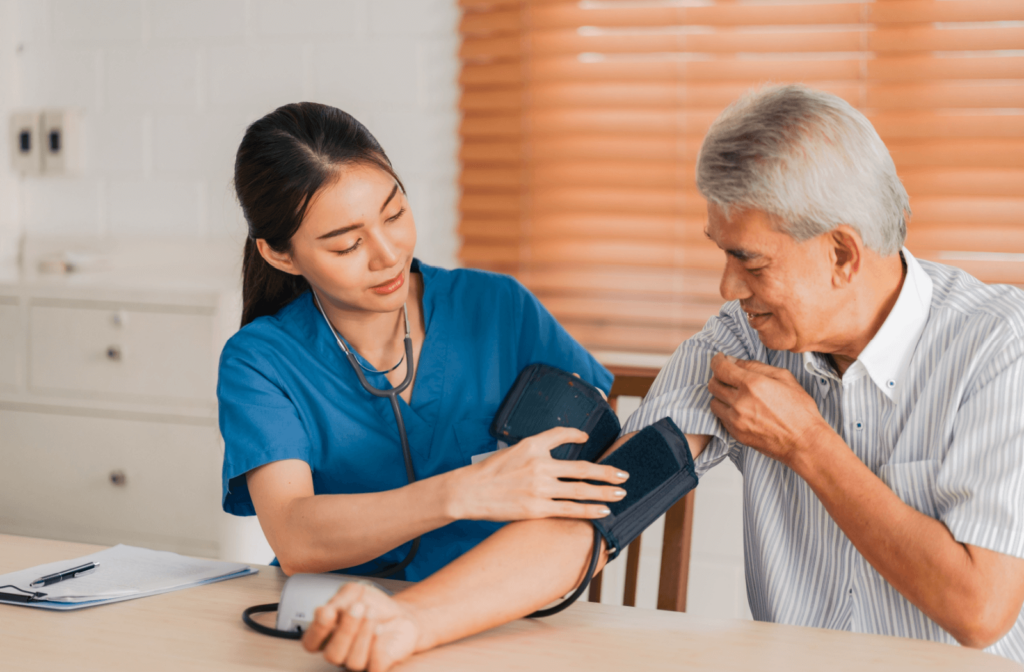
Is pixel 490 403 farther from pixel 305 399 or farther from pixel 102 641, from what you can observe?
pixel 102 641

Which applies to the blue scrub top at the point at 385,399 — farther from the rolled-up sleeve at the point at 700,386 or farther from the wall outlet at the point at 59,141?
the wall outlet at the point at 59,141

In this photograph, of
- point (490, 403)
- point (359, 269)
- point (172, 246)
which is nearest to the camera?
point (359, 269)

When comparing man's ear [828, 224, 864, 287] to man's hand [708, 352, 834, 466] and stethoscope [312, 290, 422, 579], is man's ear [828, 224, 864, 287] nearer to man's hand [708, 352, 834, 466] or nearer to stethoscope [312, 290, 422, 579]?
man's hand [708, 352, 834, 466]

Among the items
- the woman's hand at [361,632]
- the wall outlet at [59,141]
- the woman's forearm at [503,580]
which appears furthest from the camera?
the wall outlet at [59,141]

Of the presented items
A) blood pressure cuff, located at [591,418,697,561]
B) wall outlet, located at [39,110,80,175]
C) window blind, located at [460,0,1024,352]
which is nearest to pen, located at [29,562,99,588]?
blood pressure cuff, located at [591,418,697,561]

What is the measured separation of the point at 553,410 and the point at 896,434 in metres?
0.43

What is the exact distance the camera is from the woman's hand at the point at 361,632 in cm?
78

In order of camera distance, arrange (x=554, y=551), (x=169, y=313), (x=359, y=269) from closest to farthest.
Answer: (x=554, y=551)
(x=359, y=269)
(x=169, y=313)

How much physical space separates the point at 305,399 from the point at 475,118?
1218 millimetres

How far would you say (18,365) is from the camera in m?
2.26

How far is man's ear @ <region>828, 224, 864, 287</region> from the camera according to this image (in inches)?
40.4

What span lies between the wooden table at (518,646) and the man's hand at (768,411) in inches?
9.2

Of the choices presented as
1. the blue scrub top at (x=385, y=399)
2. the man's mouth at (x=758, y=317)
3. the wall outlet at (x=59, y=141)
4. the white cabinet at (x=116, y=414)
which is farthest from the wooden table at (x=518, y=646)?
the wall outlet at (x=59, y=141)

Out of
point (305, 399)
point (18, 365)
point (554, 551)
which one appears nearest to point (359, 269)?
point (305, 399)
